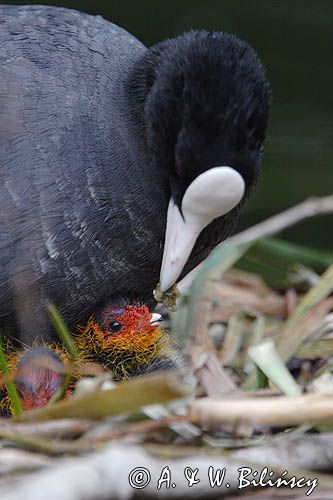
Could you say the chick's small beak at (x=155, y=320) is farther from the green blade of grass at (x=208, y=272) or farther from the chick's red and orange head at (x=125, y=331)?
the green blade of grass at (x=208, y=272)

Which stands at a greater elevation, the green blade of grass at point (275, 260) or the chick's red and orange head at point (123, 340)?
the chick's red and orange head at point (123, 340)

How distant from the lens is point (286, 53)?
310 centimetres

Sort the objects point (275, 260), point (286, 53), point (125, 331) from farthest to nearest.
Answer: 1. point (286, 53)
2. point (275, 260)
3. point (125, 331)

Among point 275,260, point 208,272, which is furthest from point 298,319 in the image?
point 275,260

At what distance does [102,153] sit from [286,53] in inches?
40.4

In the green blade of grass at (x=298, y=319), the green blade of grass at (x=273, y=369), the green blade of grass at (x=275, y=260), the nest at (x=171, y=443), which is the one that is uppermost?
the nest at (x=171, y=443)

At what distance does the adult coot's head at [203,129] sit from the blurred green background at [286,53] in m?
0.89

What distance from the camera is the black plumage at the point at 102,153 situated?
6.68 ft

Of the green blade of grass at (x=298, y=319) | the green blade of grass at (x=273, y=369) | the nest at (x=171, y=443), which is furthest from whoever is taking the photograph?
the green blade of grass at (x=298, y=319)

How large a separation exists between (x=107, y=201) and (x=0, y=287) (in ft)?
0.93

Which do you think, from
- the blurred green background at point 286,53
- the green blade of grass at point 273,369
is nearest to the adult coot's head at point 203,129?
the green blade of grass at point 273,369

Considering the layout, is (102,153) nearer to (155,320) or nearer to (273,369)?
(155,320)

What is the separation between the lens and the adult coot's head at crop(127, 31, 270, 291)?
6.57 ft

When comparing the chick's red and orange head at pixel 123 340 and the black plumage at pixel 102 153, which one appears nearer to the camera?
the black plumage at pixel 102 153
